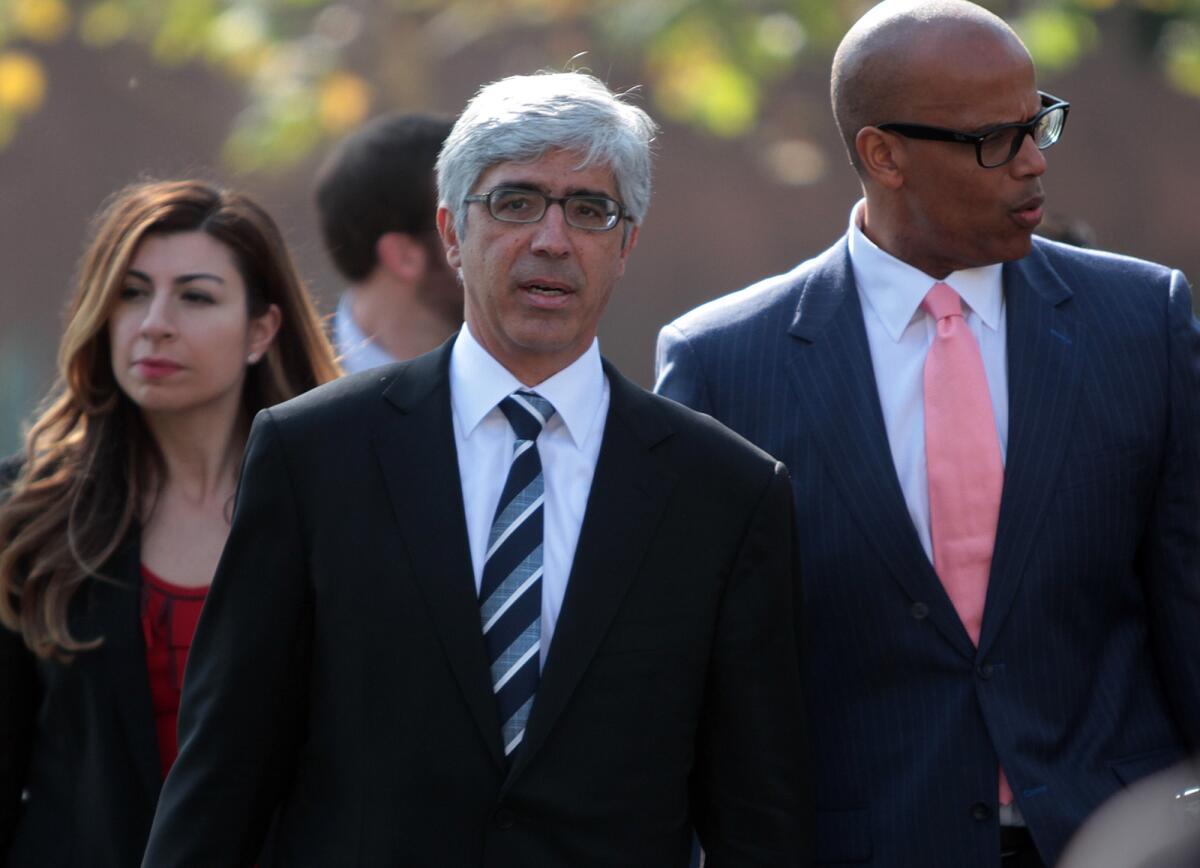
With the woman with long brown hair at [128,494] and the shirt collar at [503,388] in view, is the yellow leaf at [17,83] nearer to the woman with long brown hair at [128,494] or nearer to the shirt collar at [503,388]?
the woman with long brown hair at [128,494]

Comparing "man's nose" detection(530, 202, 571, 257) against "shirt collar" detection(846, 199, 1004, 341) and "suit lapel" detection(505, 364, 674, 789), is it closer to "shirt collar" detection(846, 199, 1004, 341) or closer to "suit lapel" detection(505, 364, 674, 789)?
"suit lapel" detection(505, 364, 674, 789)

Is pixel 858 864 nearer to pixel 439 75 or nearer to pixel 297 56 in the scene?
pixel 297 56

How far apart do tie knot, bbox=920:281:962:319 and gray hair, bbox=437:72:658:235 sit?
0.64 metres

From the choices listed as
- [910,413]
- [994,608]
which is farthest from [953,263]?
[994,608]

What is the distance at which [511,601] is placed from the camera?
3277 millimetres

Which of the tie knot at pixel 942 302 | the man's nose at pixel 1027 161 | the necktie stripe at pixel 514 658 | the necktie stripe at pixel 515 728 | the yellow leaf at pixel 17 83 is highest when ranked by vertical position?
the yellow leaf at pixel 17 83

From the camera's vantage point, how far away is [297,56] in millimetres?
9742

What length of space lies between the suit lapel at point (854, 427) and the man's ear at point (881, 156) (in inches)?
8.2

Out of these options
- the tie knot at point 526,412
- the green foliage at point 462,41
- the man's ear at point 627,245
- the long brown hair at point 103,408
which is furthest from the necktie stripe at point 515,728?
the green foliage at point 462,41

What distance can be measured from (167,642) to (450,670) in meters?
1.15

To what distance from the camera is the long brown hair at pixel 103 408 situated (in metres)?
4.15

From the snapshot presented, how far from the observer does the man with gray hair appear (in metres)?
3.22

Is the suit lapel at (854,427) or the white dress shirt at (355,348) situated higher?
the white dress shirt at (355,348)

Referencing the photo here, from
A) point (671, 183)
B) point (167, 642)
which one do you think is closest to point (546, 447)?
point (167, 642)
